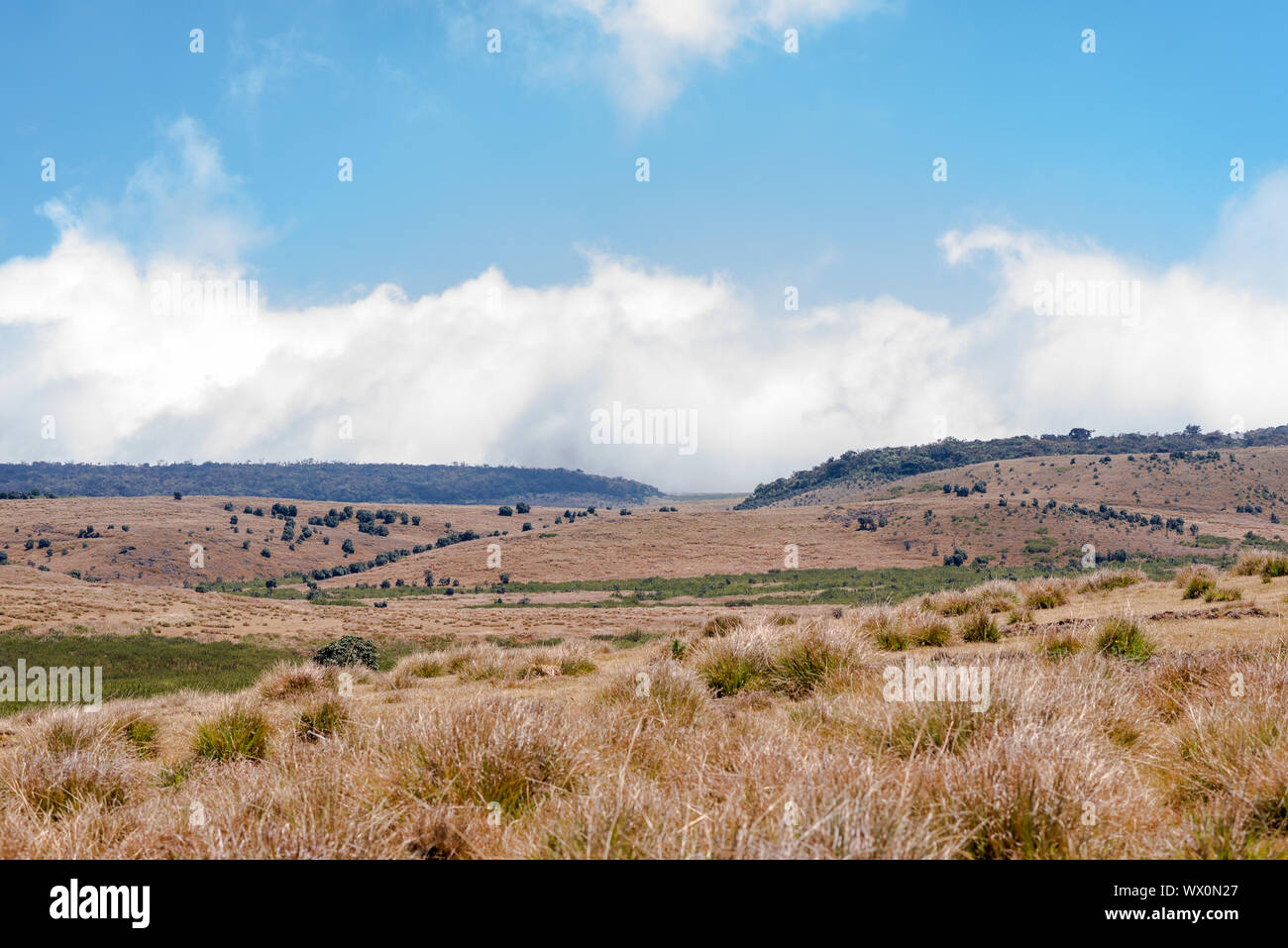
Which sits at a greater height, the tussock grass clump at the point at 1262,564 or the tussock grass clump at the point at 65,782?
the tussock grass clump at the point at 1262,564

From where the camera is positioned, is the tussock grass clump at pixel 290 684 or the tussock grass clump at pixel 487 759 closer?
the tussock grass clump at pixel 487 759

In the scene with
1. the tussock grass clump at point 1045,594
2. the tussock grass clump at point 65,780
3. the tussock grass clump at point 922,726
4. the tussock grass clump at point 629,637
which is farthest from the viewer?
the tussock grass clump at point 629,637

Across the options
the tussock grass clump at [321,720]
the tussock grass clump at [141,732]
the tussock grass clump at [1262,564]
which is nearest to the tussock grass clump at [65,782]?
the tussock grass clump at [321,720]

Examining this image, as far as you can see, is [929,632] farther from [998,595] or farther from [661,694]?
[661,694]

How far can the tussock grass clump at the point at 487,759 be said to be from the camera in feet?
14.8

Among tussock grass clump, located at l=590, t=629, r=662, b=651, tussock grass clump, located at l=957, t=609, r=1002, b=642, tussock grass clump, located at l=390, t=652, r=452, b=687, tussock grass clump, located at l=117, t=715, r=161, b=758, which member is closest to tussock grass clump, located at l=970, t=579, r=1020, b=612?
tussock grass clump, located at l=957, t=609, r=1002, b=642

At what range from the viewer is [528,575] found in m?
99.2

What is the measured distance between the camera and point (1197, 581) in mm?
14727

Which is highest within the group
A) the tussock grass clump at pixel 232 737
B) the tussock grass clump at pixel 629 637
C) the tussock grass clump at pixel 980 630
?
the tussock grass clump at pixel 980 630

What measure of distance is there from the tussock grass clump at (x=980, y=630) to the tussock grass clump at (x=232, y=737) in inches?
432

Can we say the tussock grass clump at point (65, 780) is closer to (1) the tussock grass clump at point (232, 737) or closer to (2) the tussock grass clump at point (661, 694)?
(1) the tussock grass clump at point (232, 737)
